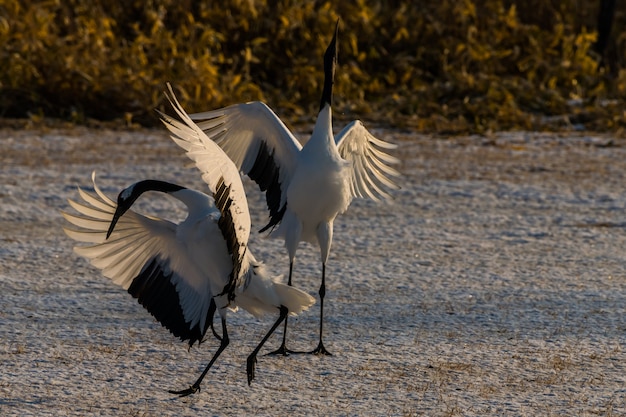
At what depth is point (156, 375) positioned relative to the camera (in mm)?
5160

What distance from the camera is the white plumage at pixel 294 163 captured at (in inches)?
231

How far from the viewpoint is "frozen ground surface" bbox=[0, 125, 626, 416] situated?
4895 millimetres

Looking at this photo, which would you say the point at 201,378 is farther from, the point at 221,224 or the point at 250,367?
the point at 221,224

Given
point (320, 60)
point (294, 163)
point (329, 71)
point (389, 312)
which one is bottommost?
point (389, 312)

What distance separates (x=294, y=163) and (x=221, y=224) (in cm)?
156

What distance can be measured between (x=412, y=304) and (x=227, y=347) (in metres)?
1.36

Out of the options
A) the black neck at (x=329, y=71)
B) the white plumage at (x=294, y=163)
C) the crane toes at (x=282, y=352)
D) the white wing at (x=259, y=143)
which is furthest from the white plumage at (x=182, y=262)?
the black neck at (x=329, y=71)

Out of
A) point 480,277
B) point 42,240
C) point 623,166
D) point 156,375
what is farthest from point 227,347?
point 623,166

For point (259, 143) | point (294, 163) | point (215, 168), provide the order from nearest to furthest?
1. point (215, 168)
2. point (294, 163)
3. point (259, 143)

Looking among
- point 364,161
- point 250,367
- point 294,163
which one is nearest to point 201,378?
point 250,367

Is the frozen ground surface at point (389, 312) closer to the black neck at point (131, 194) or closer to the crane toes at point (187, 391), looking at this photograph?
the crane toes at point (187, 391)

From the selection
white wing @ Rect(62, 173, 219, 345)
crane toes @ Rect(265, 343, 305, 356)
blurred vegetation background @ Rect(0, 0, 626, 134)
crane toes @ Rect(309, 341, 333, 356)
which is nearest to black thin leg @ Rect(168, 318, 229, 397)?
white wing @ Rect(62, 173, 219, 345)

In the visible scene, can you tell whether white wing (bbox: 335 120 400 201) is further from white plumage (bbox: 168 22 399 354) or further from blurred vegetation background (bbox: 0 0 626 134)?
blurred vegetation background (bbox: 0 0 626 134)

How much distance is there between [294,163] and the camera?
6.17 metres
